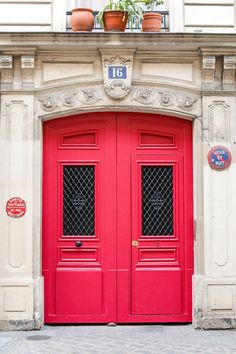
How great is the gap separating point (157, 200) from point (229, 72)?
226 centimetres

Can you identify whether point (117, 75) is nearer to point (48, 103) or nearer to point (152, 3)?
point (48, 103)

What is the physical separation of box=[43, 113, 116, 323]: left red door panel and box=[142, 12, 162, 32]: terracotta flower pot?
4.83ft

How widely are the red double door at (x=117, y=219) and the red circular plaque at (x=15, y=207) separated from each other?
1.44 feet

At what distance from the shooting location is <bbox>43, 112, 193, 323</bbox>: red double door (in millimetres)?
9594

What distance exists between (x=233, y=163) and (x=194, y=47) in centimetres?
185

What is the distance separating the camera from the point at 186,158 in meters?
A: 9.82

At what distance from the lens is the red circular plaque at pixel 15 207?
935 cm

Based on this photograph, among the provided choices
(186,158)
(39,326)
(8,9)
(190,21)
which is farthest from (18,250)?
(190,21)

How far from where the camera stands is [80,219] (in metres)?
9.74

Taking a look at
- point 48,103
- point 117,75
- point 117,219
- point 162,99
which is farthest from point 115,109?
point 117,219

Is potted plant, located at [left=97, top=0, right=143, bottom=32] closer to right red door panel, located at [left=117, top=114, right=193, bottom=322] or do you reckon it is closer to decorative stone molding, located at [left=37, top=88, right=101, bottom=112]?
decorative stone molding, located at [left=37, top=88, right=101, bottom=112]

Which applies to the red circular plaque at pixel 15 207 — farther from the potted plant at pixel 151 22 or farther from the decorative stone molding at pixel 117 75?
the potted plant at pixel 151 22

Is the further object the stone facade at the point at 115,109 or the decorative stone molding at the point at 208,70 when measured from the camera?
the decorative stone molding at the point at 208,70

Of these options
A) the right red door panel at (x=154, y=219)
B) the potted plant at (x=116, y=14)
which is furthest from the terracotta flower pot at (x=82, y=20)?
the right red door panel at (x=154, y=219)
